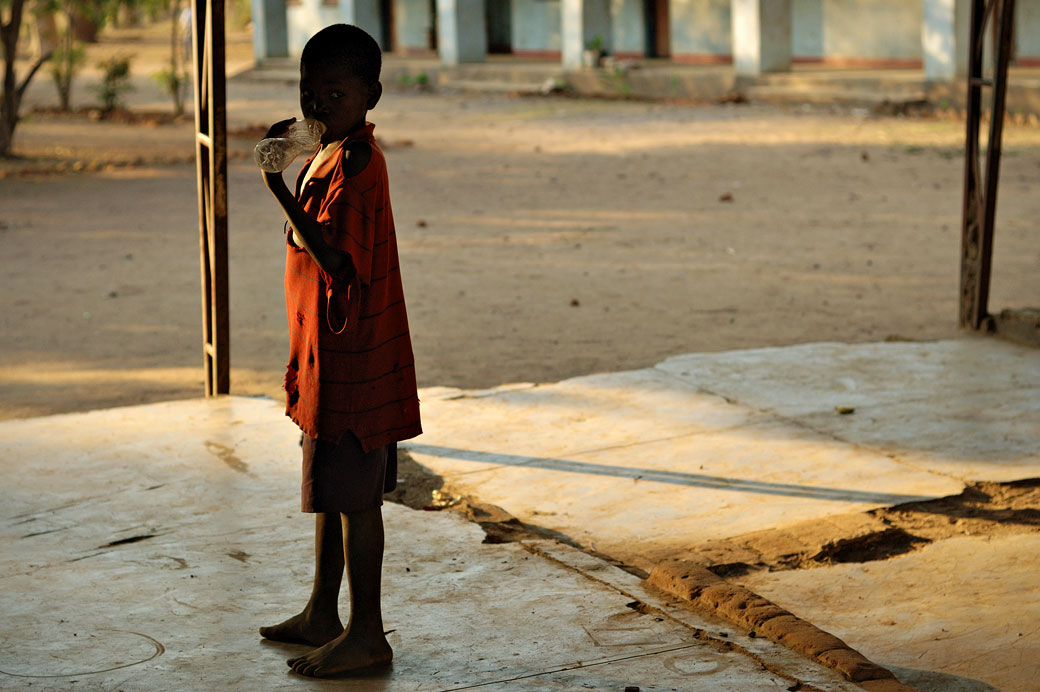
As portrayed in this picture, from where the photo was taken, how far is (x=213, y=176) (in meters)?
5.27

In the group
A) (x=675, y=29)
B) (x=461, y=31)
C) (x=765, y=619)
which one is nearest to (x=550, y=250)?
(x=765, y=619)

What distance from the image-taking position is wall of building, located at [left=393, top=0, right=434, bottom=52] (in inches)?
1212

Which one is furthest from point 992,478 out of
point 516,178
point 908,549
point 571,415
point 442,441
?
point 516,178

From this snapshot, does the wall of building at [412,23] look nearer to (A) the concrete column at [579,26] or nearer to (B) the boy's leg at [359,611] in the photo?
(A) the concrete column at [579,26]

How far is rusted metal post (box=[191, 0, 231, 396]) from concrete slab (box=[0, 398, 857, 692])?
90 centimetres

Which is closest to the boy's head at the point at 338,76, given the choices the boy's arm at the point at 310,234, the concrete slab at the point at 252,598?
the boy's arm at the point at 310,234

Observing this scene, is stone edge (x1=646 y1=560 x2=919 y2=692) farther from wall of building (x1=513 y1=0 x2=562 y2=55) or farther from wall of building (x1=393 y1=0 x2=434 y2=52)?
wall of building (x1=393 y1=0 x2=434 y2=52)

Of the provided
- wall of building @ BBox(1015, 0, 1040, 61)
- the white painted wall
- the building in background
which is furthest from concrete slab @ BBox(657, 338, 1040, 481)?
the white painted wall

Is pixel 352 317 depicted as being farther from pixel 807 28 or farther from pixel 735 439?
pixel 807 28

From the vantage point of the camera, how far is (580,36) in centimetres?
2473

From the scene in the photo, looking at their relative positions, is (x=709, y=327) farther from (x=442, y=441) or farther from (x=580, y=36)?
(x=580, y=36)

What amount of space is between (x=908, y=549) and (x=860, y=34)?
63.9 ft

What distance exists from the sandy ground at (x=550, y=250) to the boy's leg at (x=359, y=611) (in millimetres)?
3305

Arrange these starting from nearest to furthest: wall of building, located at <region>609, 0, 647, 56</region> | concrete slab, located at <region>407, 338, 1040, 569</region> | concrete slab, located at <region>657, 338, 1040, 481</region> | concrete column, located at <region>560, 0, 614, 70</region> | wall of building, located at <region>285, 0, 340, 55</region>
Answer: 1. concrete slab, located at <region>407, 338, 1040, 569</region>
2. concrete slab, located at <region>657, 338, 1040, 481</region>
3. concrete column, located at <region>560, 0, 614, 70</region>
4. wall of building, located at <region>609, 0, 647, 56</region>
5. wall of building, located at <region>285, 0, 340, 55</region>
